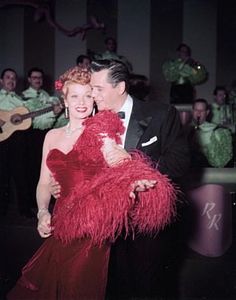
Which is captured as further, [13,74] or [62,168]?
[13,74]

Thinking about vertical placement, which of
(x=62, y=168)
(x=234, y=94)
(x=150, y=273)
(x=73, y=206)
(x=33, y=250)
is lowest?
(x=33, y=250)

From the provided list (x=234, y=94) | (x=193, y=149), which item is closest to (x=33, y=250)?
(x=193, y=149)

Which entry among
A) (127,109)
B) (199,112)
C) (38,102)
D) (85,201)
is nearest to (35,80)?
(38,102)

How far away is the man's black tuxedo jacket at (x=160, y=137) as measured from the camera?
147cm

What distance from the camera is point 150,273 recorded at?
67.6 inches

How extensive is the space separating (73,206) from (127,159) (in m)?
0.24

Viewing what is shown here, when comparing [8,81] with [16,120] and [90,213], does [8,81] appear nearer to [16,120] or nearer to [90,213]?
[16,120]

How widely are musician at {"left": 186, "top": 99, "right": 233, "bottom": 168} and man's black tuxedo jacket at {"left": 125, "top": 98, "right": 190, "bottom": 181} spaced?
1.62 metres

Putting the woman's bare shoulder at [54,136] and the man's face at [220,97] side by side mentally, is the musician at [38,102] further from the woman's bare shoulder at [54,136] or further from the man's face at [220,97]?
the man's face at [220,97]

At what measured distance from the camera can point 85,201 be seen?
4.13 feet

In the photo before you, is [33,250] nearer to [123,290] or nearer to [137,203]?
[123,290]

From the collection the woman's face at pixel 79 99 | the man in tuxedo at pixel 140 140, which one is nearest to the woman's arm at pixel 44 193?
the woman's face at pixel 79 99

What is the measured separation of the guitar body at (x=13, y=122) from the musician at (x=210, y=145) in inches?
50.1

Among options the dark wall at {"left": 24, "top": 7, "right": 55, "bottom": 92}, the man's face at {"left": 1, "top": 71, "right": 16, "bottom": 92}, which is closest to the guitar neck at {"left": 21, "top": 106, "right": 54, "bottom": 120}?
the man's face at {"left": 1, "top": 71, "right": 16, "bottom": 92}
